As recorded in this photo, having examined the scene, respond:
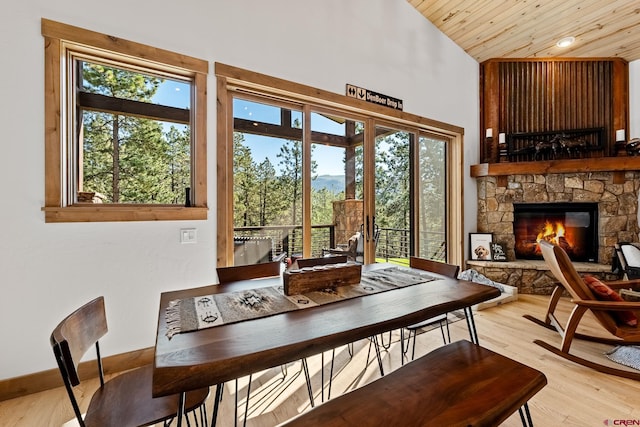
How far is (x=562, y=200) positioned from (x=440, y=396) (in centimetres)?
443

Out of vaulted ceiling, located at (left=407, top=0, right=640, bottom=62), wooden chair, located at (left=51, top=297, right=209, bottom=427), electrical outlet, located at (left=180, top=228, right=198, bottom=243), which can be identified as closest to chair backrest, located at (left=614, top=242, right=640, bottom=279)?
vaulted ceiling, located at (left=407, top=0, right=640, bottom=62)

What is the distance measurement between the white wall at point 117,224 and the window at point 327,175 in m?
0.18

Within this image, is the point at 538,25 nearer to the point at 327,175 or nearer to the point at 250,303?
the point at 327,175

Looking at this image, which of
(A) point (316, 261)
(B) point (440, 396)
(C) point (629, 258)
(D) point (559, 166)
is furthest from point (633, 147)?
(B) point (440, 396)

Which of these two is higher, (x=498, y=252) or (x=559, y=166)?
(x=559, y=166)

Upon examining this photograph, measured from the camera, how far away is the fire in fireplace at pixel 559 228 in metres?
4.24

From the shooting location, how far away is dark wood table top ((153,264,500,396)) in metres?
0.83

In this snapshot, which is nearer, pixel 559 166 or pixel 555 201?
pixel 559 166

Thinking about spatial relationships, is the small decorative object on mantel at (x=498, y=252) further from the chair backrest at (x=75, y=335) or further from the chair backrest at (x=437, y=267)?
the chair backrest at (x=75, y=335)

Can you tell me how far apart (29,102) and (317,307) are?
2295 millimetres

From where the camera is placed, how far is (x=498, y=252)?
4.45 m

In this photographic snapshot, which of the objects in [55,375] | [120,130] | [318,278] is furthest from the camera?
[120,130]

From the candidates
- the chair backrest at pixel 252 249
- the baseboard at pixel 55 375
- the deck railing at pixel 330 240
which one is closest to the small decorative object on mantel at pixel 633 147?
the deck railing at pixel 330 240

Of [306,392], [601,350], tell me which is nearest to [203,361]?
[306,392]
